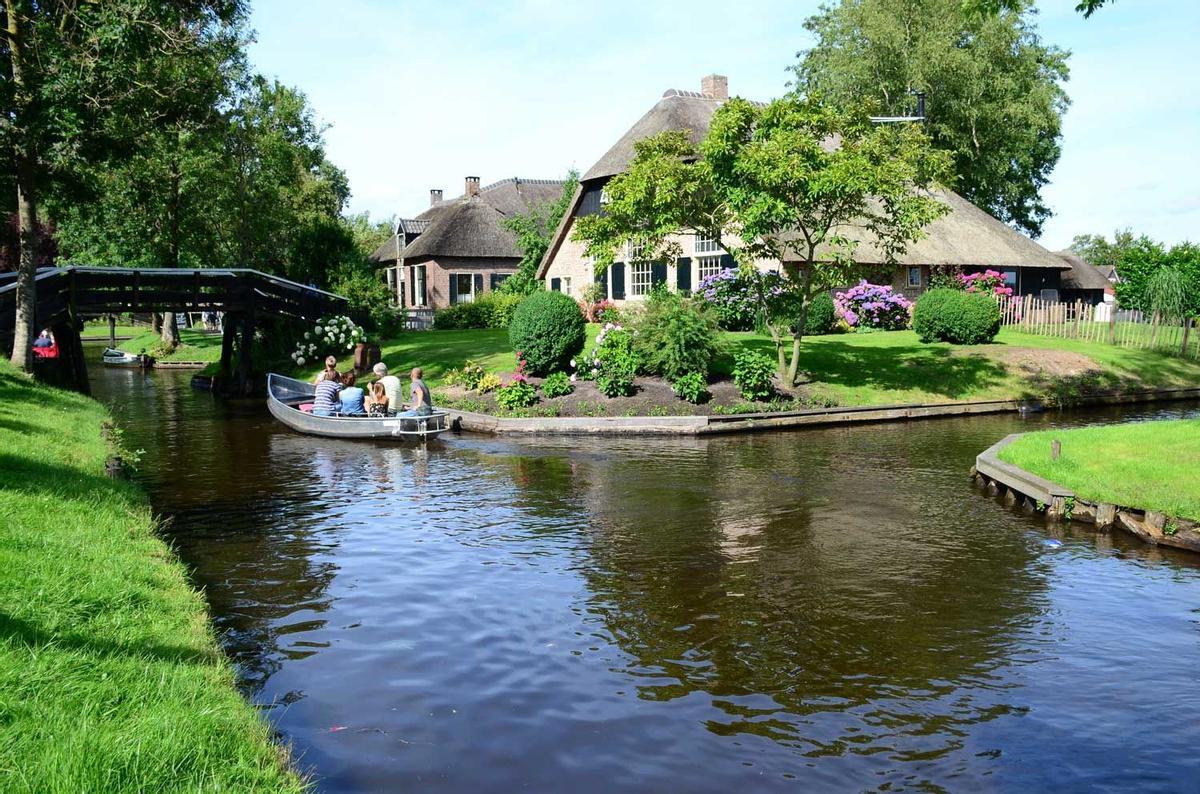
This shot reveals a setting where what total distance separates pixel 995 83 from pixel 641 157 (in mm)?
29765

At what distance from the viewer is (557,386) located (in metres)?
24.1

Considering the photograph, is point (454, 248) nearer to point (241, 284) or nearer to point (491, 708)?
point (241, 284)

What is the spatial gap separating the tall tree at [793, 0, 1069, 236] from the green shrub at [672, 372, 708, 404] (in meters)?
26.7

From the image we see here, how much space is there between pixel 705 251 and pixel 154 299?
19.6 metres

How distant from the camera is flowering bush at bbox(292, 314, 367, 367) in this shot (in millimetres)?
33125

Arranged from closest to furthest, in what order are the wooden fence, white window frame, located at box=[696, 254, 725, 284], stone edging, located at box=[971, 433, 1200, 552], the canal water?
the canal water < stone edging, located at box=[971, 433, 1200, 552] < the wooden fence < white window frame, located at box=[696, 254, 725, 284]

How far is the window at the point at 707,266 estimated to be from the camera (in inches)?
1460

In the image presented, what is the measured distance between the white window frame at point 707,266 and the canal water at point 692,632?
2091 centimetres

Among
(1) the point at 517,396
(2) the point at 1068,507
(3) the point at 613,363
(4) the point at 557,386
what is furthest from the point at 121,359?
(2) the point at 1068,507

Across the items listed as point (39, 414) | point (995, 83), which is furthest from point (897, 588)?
point (995, 83)

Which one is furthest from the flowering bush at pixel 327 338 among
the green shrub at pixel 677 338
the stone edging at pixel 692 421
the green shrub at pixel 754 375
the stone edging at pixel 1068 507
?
the stone edging at pixel 1068 507

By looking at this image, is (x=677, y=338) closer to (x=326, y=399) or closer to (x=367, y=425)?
(x=367, y=425)

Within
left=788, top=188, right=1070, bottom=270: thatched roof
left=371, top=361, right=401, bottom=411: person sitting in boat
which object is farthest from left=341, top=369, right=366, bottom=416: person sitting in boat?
left=788, top=188, right=1070, bottom=270: thatched roof

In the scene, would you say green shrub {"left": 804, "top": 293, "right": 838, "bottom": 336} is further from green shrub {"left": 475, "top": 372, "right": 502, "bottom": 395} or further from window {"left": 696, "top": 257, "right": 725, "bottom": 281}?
green shrub {"left": 475, "top": 372, "right": 502, "bottom": 395}
